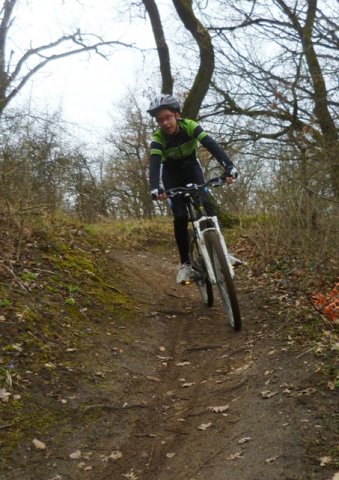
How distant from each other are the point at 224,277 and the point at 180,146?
5.68 ft

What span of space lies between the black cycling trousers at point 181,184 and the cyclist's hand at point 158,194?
0.43m

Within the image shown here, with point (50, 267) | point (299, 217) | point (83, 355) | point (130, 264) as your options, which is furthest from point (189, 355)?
point (130, 264)

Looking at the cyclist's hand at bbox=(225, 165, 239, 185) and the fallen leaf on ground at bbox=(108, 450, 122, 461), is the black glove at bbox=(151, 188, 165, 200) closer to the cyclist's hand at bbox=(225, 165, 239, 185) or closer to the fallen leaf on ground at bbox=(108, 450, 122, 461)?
the cyclist's hand at bbox=(225, 165, 239, 185)

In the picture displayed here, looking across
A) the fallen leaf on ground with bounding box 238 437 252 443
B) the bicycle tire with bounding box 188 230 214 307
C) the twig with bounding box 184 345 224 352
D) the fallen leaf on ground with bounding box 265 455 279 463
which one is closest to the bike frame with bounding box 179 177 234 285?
the bicycle tire with bounding box 188 230 214 307

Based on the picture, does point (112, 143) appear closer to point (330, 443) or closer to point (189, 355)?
point (189, 355)

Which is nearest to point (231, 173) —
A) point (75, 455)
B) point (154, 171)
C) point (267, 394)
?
point (154, 171)

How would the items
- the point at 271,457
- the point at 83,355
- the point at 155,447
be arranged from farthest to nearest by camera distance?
the point at 83,355 → the point at 155,447 → the point at 271,457

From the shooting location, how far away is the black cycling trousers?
5.73 meters

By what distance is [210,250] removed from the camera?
5184mm

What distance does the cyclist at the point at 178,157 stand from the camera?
5.39 m

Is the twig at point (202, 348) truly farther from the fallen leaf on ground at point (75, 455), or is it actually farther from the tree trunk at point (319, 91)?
the tree trunk at point (319, 91)

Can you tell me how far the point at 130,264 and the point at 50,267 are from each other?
8.73 ft

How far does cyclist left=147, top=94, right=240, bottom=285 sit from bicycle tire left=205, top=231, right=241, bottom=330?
242 millimetres

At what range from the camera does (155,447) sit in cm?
324
